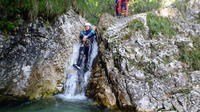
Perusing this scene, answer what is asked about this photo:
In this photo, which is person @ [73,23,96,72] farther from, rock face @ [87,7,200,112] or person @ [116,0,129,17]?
person @ [116,0,129,17]

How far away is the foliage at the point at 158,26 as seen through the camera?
926cm

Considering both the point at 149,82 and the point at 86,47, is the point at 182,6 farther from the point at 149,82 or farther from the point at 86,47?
the point at 149,82

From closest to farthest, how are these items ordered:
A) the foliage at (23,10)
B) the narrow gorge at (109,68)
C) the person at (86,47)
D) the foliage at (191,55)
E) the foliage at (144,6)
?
the narrow gorge at (109,68), the foliage at (191,55), the foliage at (23,10), the person at (86,47), the foliage at (144,6)

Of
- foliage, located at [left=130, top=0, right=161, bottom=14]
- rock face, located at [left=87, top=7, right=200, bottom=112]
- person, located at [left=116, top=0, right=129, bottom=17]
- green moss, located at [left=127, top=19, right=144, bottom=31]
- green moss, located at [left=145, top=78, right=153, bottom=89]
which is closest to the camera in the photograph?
rock face, located at [left=87, top=7, right=200, bottom=112]

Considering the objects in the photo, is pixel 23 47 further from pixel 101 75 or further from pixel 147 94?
pixel 147 94

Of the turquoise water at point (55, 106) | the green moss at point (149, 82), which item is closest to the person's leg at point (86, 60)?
the turquoise water at point (55, 106)

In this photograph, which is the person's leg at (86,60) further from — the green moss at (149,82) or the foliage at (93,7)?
the foliage at (93,7)

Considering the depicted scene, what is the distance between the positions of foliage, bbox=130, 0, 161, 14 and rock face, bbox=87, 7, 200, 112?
483 centimetres

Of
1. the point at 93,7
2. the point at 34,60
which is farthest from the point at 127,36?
the point at 93,7

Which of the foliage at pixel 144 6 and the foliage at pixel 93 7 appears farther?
the foliage at pixel 144 6

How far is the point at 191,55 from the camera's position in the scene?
8.55 metres

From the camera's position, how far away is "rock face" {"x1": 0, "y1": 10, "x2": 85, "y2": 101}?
8445 mm

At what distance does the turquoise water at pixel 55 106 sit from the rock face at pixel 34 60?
54cm

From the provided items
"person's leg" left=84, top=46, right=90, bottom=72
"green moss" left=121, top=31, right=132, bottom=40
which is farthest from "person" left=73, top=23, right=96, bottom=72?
"green moss" left=121, top=31, right=132, bottom=40
